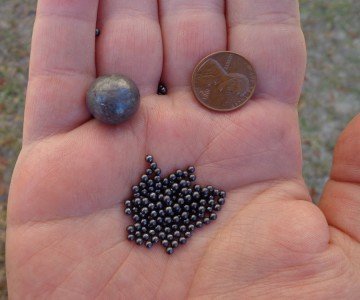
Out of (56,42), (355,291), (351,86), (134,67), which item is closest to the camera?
(355,291)

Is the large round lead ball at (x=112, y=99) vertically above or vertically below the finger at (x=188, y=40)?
below

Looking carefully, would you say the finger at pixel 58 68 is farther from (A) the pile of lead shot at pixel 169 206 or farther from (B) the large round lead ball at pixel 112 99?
(A) the pile of lead shot at pixel 169 206

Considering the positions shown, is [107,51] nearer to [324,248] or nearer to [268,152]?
[268,152]

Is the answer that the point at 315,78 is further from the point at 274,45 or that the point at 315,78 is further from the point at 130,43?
the point at 130,43

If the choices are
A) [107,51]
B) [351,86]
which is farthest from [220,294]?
[351,86]

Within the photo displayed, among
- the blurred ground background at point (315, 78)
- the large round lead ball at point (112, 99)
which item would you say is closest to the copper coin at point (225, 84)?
the large round lead ball at point (112, 99)

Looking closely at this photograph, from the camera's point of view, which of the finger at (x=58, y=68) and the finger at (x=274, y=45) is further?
the finger at (x=274, y=45)
